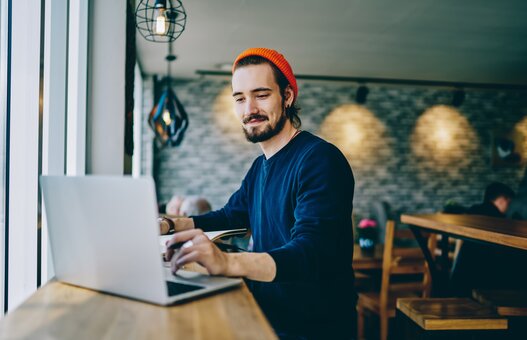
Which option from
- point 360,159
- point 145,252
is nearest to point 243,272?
point 145,252

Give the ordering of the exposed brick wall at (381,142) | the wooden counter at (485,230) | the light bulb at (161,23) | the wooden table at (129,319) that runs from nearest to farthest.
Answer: the wooden table at (129,319) → the wooden counter at (485,230) → the light bulb at (161,23) → the exposed brick wall at (381,142)

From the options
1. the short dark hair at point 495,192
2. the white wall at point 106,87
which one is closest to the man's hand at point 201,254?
the white wall at point 106,87

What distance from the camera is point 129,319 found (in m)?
0.81

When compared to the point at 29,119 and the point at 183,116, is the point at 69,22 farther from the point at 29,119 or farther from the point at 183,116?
the point at 183,116

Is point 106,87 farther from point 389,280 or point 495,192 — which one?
point 495,192

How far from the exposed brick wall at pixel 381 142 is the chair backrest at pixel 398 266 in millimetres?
3324

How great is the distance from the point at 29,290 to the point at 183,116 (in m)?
3.05

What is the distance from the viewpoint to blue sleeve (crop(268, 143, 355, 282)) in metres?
1.06

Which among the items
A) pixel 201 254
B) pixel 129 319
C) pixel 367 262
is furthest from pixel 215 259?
pixel 367 262

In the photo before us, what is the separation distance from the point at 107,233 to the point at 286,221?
0.61 meters

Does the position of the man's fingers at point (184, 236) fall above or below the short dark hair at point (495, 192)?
above

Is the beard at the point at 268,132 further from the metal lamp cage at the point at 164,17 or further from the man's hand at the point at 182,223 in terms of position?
the metal lamp cage at the point at 164,17

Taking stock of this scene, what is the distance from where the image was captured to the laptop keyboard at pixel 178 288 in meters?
0.93

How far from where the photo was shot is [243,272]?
97 centimetres
